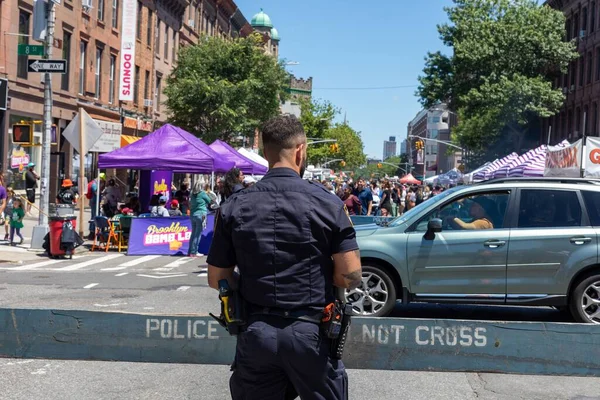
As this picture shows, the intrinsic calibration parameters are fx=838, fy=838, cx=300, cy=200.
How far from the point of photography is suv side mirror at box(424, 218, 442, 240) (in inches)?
374

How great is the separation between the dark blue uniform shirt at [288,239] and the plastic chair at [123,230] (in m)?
16.2

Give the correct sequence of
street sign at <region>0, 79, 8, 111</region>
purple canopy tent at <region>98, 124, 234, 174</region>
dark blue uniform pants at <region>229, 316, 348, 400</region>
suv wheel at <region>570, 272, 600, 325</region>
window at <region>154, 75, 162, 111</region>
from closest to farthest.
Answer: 1. dark blue uniform pants at <region>229, 316, 348, 400</region>
2. suv wheel at <region>570, 272, 600, 325</region>
3. purple canopy tent at <region>98, 124, 234, 174</region>
4. street sign at <region>0, 79, 8, 111</region>
5. window at <region>154, 75, 162, 111</region>

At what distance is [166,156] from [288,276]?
675 inches

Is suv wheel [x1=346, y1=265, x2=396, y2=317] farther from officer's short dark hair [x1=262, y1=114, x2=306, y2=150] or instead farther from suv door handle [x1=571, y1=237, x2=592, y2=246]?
officer's short dark hair [x1=262, y1=114, x2=306, y2=150]

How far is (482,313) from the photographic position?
35.5 feet

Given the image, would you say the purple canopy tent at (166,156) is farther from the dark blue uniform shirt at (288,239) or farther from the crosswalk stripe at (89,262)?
the dark blue uniform shirt at (288,239)

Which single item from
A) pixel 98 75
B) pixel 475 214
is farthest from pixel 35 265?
pixel 98 75

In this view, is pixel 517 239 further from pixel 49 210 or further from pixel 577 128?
pixel 577 128

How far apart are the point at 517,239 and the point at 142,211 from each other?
17497 millimetres

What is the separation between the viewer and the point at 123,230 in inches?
782

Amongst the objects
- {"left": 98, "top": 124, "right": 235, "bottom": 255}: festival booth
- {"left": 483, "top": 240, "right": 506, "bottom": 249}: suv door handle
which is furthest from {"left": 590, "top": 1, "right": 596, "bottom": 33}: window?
{"left": 483, "top": 240, "right": 506, "bottom": 249}: suv door handle

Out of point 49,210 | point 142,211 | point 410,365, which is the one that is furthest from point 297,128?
point 142,211

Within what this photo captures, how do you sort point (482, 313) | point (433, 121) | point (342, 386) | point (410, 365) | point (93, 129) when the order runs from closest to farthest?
point (342, 386) → point (410, 365) → point (482, 313) → point (93, 129) → point (433, 121)

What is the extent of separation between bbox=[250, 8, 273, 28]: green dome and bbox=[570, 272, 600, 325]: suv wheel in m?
106
